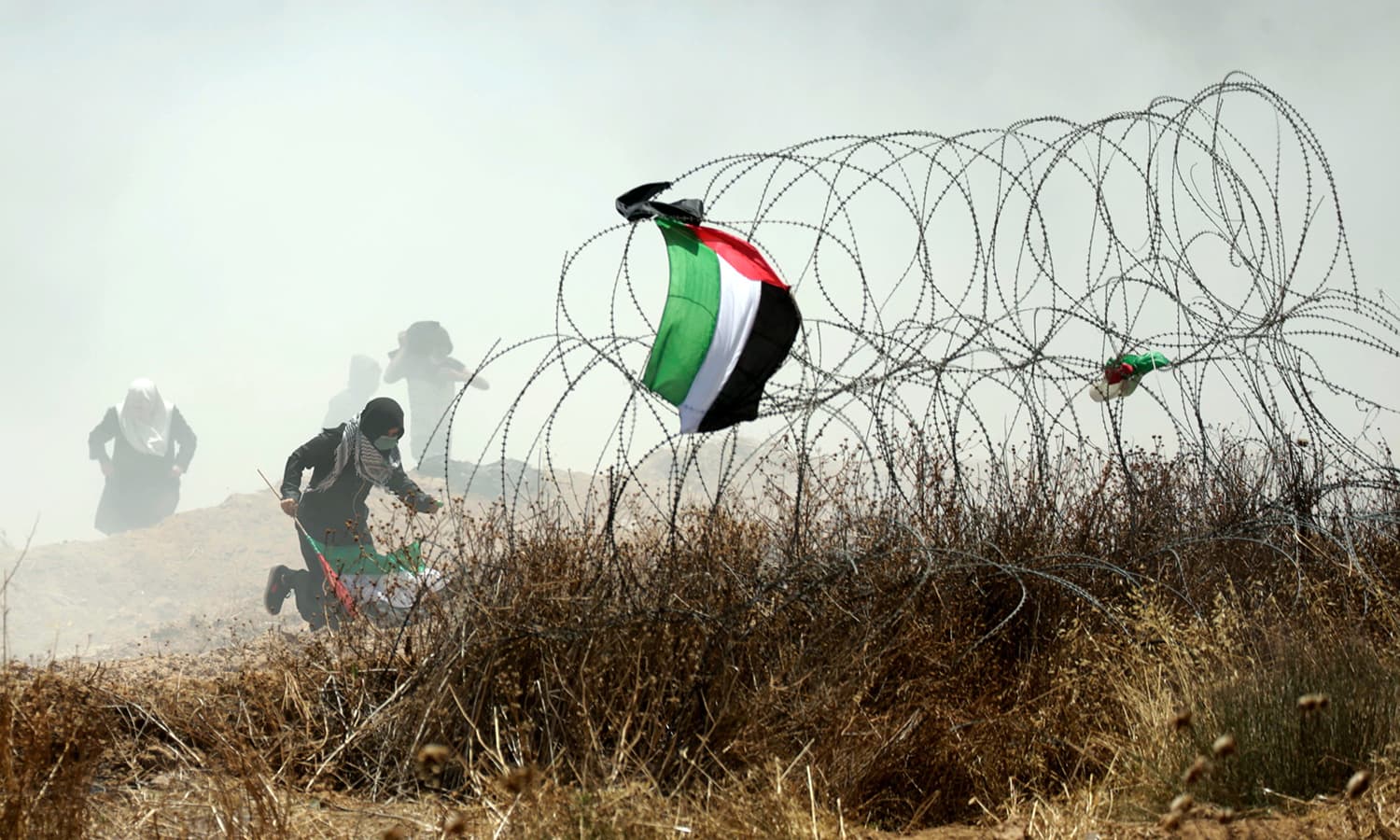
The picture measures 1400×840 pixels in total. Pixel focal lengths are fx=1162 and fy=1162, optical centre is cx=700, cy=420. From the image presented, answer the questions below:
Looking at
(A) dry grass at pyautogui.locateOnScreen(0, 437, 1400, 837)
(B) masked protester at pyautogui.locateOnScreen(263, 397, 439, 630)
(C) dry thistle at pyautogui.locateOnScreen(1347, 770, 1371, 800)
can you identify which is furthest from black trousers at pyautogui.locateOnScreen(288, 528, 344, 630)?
(C) dry thistle at pyautogui.locateOnScreen(1347, 770, 1371, 800)

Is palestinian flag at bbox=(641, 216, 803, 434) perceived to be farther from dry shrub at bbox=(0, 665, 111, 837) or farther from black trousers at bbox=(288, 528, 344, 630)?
black trousers at bbox=(288, 528, 344, 630)

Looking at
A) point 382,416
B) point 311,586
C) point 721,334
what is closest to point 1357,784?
point 721,334

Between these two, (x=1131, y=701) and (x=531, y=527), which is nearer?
(x=1131, y=701)

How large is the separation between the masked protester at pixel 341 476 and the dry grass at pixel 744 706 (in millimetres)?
3693

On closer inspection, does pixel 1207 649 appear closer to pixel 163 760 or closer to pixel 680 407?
pixel 680 407

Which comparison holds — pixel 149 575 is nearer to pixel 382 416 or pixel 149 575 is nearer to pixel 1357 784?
pixel 382 416

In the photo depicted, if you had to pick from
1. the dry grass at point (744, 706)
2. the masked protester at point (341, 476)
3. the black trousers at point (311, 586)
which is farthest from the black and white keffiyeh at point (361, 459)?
the dry grass at point (744, 706)

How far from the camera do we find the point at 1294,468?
229 inches

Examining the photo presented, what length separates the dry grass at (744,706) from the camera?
2.99m

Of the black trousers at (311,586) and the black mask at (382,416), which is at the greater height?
the black mask at (382,416)

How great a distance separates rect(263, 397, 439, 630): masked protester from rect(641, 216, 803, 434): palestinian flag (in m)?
4.60

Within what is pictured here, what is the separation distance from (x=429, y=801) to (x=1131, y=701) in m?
2.14

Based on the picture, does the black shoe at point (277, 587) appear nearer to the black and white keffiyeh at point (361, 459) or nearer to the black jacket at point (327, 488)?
the black jacket at point (327, 488)

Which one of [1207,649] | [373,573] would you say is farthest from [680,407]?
[373,573]
